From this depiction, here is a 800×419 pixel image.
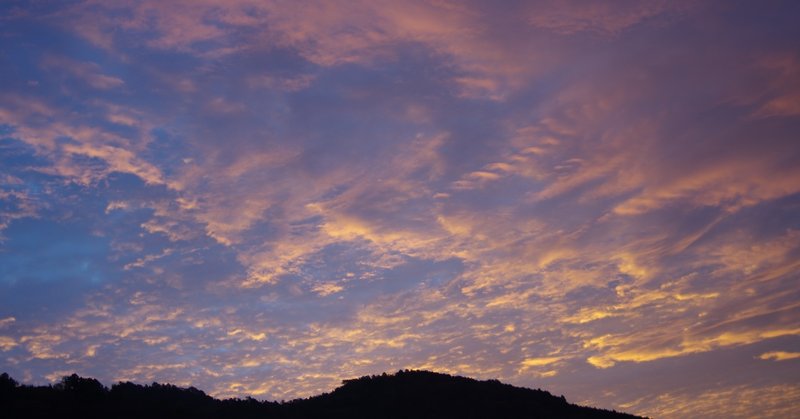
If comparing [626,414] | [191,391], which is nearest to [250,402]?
[191,391]

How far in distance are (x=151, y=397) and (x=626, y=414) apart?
37113 mm

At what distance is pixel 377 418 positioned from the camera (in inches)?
1597

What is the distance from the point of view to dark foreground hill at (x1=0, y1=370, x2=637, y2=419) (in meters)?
31.4

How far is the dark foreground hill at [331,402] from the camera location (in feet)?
103

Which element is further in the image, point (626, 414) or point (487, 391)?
point (626, 414)

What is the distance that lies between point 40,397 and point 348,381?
23299mm

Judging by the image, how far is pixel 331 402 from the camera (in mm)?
44188

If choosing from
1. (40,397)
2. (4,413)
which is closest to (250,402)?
(40,397)

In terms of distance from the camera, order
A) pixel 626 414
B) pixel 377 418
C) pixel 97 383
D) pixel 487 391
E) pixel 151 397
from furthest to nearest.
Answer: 1. pixel 626 414
2. pixel 487 391
3. pixel 377 418
4. pixel 151 397
5. pixel 97 383

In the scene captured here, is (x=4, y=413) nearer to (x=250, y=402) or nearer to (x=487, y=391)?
(x=250, y=402)

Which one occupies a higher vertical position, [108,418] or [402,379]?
[402,379]

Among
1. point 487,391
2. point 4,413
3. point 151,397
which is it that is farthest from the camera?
point 487,391

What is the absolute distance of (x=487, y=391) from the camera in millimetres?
46719

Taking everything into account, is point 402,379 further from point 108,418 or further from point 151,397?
point 108,418
